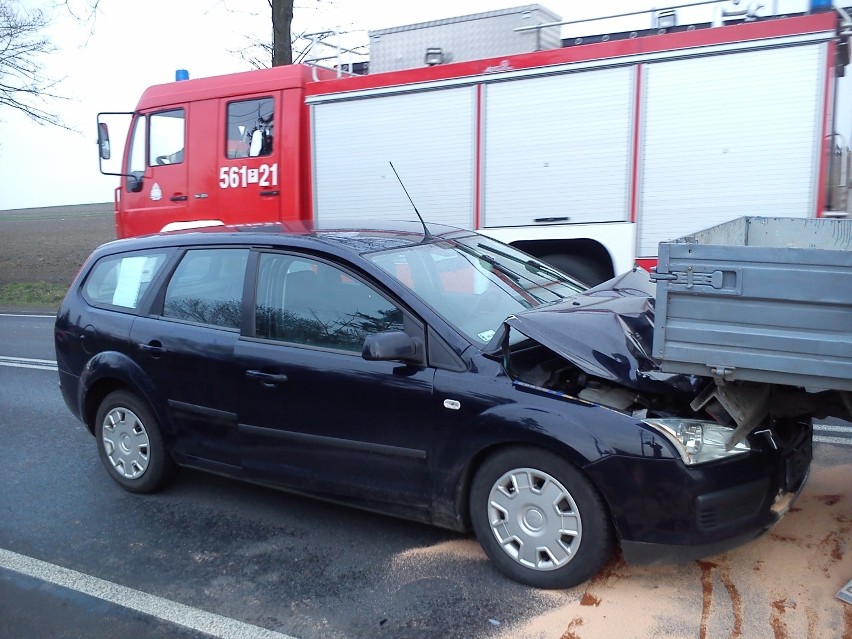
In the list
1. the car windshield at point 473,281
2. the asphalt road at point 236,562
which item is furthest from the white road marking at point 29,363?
the car windshield at point 473,281

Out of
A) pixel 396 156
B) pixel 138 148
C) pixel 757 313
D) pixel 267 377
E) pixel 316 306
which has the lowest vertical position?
pixel 267 377

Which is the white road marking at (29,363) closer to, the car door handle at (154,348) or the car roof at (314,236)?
the car roof at (314,236)

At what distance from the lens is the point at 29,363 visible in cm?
952

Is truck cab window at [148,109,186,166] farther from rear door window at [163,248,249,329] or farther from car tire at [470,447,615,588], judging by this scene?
car tire at [470,447,615,588]

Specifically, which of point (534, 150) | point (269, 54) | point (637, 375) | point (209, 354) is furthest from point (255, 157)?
point (269, 54)

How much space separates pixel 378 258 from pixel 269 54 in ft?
51.2

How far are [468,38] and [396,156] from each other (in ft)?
4.65

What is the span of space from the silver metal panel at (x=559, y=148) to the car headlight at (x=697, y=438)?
3.84m

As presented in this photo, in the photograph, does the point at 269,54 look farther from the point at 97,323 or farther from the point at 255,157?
the point at 97,323

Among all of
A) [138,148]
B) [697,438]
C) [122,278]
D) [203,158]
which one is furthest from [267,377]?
[138,148]

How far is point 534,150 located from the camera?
287 inches

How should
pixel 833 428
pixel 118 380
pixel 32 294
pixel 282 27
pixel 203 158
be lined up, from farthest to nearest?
1. pixel 32 294
2. pixel 282 27
3. pixel 203 158
4. pixel 833 428
5. pixel 118 380

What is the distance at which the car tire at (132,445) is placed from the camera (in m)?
4.80

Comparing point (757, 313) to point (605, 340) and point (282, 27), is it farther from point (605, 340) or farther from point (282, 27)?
point (282, 27)
